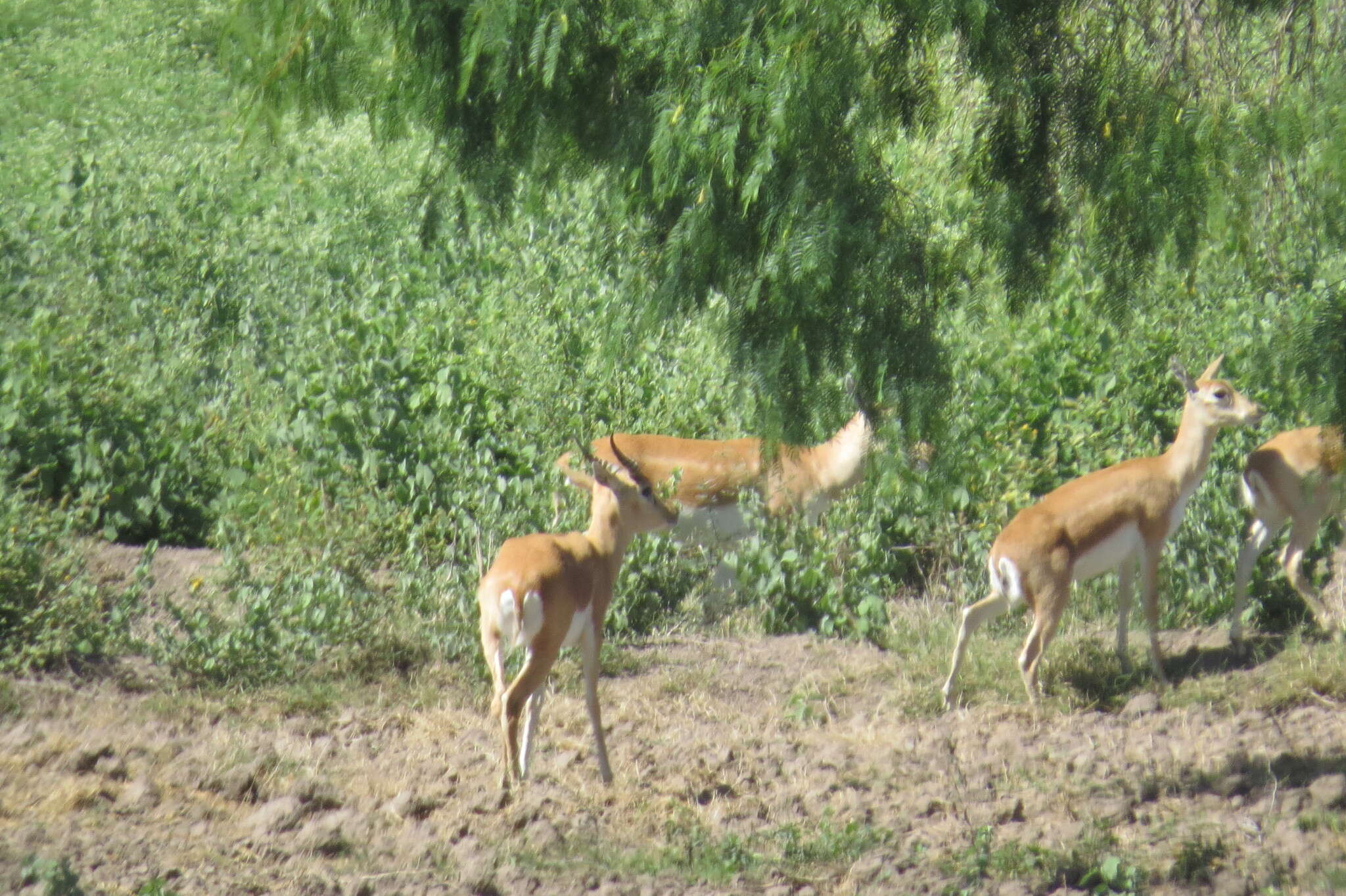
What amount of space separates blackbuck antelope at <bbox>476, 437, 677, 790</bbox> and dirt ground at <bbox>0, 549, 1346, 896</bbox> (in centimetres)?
26

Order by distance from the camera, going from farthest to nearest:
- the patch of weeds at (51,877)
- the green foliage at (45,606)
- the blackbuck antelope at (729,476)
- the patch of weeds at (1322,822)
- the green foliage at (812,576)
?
1. the blackbuck antelope at (729,476)
2. the green foliage at (812,576)
3. the green foliage at (45,606)
4. the patch of weeds at (1322,822)
5. the patch of weeds at (51,877)

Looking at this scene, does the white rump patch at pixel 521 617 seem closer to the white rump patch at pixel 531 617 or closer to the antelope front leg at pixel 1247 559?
the white rump patch at pixel 531 617

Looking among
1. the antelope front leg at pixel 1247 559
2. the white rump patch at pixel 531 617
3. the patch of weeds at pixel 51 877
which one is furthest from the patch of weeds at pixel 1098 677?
the patch of weeds at pixel 51 877

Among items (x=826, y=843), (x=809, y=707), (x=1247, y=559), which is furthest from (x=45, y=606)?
(x=1247, y=559)

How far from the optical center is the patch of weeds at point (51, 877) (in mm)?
4895

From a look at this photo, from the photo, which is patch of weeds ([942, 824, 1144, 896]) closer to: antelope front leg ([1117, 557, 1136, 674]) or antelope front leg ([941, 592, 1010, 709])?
antelope front leg ([941, 592, 1010, 709])

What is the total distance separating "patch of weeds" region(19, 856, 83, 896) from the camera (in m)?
4.89

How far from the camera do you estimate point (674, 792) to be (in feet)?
21.3

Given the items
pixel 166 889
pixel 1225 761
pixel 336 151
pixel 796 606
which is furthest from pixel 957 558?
pixel 336 151

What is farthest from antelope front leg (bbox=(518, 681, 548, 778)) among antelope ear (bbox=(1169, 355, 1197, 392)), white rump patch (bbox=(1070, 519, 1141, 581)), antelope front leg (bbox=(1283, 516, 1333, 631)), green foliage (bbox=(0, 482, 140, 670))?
antelope front leg (bbox=(1283, 516, 1333, 631))

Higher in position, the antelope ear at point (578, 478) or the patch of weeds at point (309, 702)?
the antelope ear at point (578, 478)

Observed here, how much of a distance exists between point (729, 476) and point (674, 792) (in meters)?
2.62

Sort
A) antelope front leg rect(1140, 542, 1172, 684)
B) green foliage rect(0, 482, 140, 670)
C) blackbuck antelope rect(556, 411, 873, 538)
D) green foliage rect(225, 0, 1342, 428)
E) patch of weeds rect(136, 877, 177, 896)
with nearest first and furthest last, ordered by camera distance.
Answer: green foliage rect(225, 0, 1342, 428)
patch of weeds rect(136, 877, 177, 896)
green foliage rect(0, 482, 140, 670)
antelope front leg rect(1140, 542, 1172, 684)
blackbuck antelope rect(556, 411, 873, 538)

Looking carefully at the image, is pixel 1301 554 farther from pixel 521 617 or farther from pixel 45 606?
pixel 45 606
